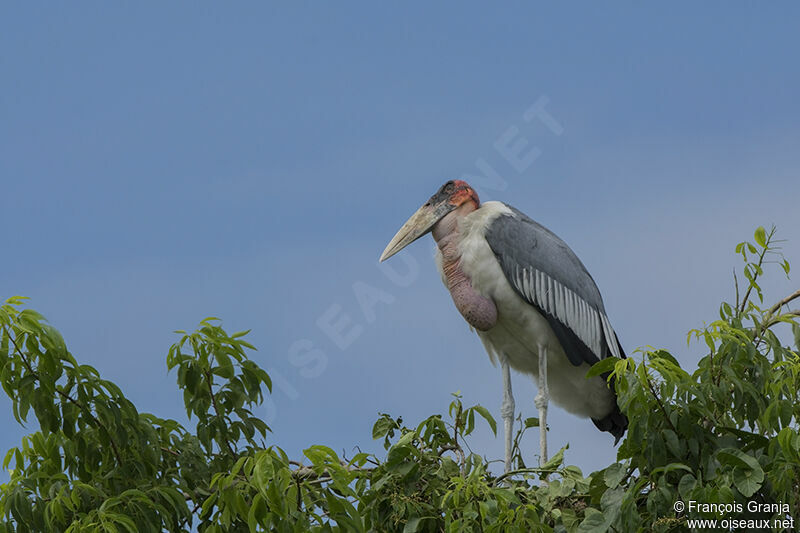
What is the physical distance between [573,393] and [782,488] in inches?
134

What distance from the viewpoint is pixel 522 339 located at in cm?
855

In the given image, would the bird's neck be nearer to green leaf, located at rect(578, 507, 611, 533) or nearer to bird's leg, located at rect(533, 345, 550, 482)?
bird's leg, located at rect(533, 345, 550, 482)

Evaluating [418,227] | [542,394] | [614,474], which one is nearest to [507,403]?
[542,394]

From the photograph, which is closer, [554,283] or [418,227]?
[554,283]

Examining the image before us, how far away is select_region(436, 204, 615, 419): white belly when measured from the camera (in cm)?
Answer: 834

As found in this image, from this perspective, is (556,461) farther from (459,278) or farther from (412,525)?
(459,278)

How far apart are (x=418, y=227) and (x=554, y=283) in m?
1.04

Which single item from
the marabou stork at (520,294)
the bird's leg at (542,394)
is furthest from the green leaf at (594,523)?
the bird's leg at (542,394)

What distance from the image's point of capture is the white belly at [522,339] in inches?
328

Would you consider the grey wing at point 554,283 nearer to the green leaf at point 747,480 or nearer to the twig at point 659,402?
the twig at point 659,402

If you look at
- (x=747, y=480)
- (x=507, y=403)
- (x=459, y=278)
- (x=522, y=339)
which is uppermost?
(x=459, y=278)

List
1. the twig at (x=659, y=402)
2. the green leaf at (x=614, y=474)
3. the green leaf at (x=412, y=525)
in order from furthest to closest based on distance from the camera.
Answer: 1. the green leaf at (x=412, y=525)
2. the green leaf at (x=614, y=474)
3. the twig at (x=659, y=402)
